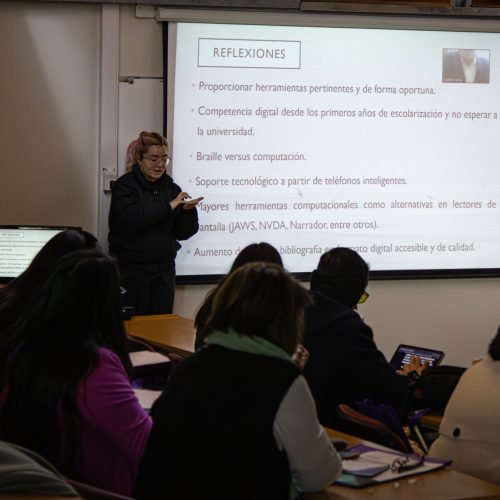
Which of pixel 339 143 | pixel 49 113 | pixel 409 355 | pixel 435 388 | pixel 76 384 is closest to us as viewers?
pixel 76 384

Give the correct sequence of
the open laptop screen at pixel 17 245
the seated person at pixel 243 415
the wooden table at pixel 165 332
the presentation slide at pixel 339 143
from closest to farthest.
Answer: the seated person at pixel 243 415 < the wooden table at pixel 165 332 < the open laptop screen at pixel 17 245 < the presentation slide at pixel 339 143

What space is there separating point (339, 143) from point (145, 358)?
2.69 m

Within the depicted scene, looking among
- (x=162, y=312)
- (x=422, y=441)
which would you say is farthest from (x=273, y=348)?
(x=162, y=312)

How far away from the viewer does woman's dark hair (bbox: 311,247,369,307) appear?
10.4 ft

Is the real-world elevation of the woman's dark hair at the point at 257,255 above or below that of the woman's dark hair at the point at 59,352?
above

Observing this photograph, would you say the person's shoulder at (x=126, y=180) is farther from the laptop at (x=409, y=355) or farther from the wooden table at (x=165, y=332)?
the laptop at (x=409, y=355)

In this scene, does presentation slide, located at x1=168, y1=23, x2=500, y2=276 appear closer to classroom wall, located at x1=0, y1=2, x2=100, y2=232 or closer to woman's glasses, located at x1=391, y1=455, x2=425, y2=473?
classroom wall, located at x1=0, y1=2, x2=100, y2=232

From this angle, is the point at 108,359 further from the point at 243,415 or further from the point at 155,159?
the point at 155,159

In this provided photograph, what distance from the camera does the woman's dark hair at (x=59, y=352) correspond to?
2111mm

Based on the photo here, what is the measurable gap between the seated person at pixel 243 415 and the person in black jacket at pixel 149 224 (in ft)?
10.6

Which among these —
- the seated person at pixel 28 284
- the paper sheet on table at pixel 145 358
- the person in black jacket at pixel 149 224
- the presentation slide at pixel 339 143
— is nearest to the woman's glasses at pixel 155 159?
the person in black jacket at pixel 149 224

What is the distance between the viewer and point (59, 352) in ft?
7.07

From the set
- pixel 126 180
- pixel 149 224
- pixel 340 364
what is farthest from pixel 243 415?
pixel 126 180

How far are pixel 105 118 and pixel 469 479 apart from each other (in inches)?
150
